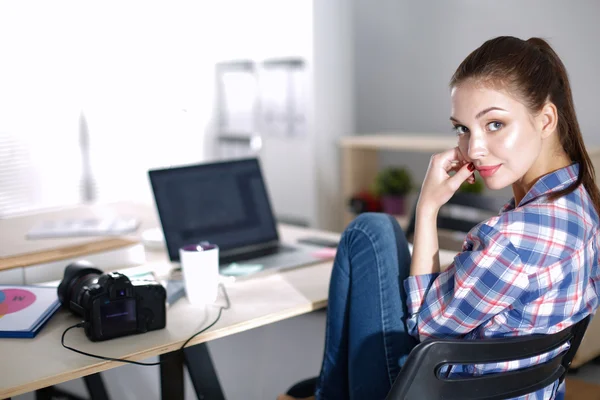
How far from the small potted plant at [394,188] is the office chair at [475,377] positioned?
8.14 feet

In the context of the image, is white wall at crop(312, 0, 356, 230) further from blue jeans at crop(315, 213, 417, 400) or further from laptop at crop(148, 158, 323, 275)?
blue jeans at crop(315, 213, 417, 400)

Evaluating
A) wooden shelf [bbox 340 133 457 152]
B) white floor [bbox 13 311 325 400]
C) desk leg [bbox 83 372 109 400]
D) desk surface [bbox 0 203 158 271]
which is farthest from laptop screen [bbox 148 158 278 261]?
wooden shelf [bbox 340 133 457 152]

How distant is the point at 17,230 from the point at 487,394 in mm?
1630

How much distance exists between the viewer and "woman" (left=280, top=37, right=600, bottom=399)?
127 centimetres

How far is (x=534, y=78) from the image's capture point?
4.43 feet

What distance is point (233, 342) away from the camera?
2771mm

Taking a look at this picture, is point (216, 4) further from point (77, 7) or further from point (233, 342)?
point (233, 342)

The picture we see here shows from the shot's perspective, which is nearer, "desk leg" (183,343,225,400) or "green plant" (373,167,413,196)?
"desk leg" (183,343,225,400)

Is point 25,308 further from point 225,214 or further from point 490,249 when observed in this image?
point 490,249

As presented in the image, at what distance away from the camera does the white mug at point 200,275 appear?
61.6 inches

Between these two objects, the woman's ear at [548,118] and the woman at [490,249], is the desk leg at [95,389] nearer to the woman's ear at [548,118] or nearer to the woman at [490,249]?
the woman at [490,249]

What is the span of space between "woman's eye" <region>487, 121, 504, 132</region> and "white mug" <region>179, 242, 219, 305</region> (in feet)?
2.05

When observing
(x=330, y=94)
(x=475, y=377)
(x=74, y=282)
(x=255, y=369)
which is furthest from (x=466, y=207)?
(x=330, y=94)

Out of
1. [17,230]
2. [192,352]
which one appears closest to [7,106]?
[17,230]
